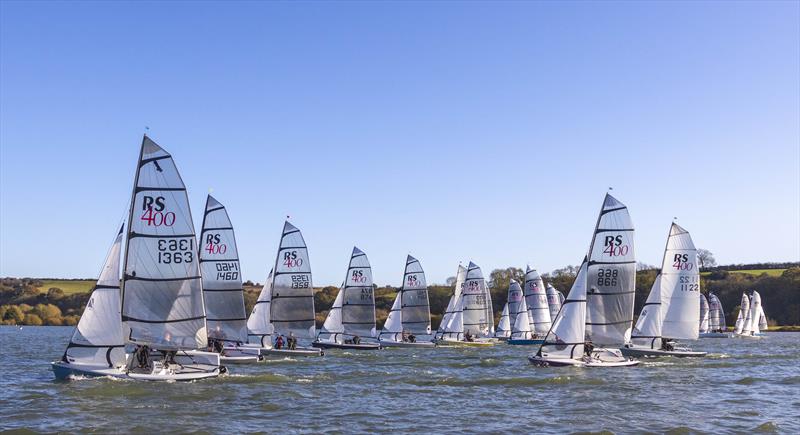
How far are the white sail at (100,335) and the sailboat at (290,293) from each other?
19.9m

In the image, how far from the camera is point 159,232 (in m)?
30.3

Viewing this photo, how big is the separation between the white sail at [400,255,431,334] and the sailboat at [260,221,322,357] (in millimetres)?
15801

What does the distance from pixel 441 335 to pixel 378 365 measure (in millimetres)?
24046

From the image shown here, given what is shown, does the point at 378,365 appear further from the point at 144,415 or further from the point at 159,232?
the point at 144,415

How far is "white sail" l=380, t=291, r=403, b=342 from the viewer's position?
6284 cm

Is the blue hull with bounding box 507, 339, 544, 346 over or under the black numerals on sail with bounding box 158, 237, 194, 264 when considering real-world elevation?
under

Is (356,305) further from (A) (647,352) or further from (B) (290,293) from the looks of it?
(A) (647,352)

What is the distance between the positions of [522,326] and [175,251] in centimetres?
4501

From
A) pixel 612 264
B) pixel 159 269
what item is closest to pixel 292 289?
pixel 159 269

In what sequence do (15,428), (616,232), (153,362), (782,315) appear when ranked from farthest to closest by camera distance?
(782,315)
(616,232)
(153,362)
(15,428)

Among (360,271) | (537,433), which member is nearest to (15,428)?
(537,433)

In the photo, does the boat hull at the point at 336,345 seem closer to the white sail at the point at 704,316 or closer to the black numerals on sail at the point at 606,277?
the black numerals on sail at the point at 606,277

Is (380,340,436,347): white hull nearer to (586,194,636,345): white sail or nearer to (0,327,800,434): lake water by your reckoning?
(0,327,800,434): lake water

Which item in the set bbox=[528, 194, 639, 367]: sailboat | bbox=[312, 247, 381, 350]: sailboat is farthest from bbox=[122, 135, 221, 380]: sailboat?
bbox=[312, 247, 381, 350]: sailboat
